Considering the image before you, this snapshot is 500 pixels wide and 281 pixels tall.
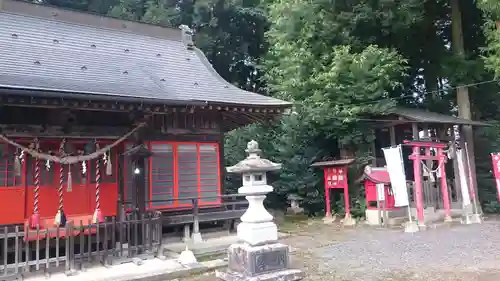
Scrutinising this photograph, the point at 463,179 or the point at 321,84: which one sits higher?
the point at 321,84

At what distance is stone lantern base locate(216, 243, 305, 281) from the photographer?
6203mm

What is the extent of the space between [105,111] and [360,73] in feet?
30.1

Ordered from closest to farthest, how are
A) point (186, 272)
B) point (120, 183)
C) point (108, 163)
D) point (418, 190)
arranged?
point (186, 272) < point (108, 163) < point (120, 183) < point (418, 190)

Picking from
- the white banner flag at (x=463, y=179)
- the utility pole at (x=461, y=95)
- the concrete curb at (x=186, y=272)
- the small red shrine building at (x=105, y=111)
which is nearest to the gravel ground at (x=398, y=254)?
the concrete curb at (x=186, y=272)

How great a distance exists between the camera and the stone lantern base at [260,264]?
6.20 m

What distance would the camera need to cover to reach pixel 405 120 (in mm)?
13016

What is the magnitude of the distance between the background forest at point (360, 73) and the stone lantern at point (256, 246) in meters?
6.24

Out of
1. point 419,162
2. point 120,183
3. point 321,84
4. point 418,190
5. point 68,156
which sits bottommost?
point 418,190

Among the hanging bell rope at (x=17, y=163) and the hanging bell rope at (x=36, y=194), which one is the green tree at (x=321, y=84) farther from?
the hanging bell rope at (x=17, y=163)

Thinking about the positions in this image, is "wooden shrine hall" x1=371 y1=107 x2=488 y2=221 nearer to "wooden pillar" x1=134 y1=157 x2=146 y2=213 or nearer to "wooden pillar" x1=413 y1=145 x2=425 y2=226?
"wooden pillar" x1=413 y1=145 x2=425 y2=226

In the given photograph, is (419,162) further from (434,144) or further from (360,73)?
(360,73)

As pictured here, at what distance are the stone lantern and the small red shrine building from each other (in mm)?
2919

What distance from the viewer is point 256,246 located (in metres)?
6.38

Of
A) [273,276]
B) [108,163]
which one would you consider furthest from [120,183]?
[273,276]
